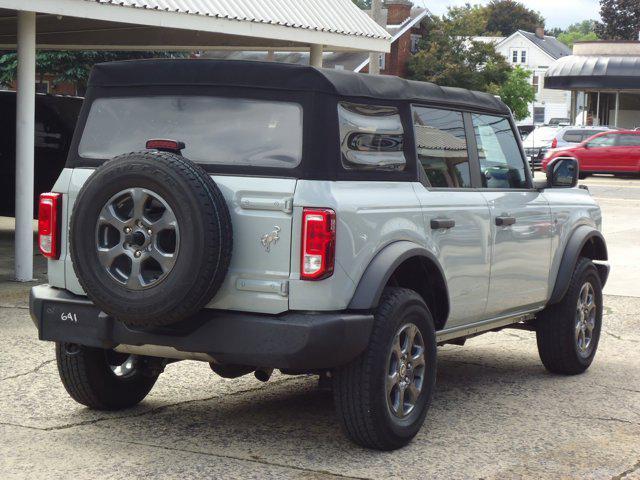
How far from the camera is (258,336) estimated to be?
547 cm

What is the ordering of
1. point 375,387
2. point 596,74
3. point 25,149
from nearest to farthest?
point 375,387 → point 25,149 → point 596,74

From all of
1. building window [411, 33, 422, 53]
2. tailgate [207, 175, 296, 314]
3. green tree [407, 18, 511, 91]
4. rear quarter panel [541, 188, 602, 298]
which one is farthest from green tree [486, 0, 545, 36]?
tailgate [207, 175, 296, 314]

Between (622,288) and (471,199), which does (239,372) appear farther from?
(622,288)

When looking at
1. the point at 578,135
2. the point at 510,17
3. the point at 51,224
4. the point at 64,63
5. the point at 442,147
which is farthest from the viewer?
the point at 510,17

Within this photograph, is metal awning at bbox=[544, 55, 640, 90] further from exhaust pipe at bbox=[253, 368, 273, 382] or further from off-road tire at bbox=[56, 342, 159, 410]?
exhaust pipe at bbox=[253, 368, 273, 382]

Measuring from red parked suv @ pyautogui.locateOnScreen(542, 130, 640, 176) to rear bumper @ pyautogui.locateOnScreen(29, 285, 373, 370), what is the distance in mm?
32824

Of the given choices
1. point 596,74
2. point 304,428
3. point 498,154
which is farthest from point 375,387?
point 596,74

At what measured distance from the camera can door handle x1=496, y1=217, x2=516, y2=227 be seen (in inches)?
277

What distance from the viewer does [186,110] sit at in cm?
593

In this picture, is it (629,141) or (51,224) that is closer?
(51,224)

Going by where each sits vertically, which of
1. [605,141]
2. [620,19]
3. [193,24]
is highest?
[620,19]

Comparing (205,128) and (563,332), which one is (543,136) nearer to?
(563,332)

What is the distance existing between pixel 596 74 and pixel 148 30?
4796 cm

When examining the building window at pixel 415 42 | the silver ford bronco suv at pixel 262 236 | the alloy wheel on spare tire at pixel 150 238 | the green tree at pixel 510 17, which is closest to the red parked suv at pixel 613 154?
the silver ford bronco suv at pixel 262 236
